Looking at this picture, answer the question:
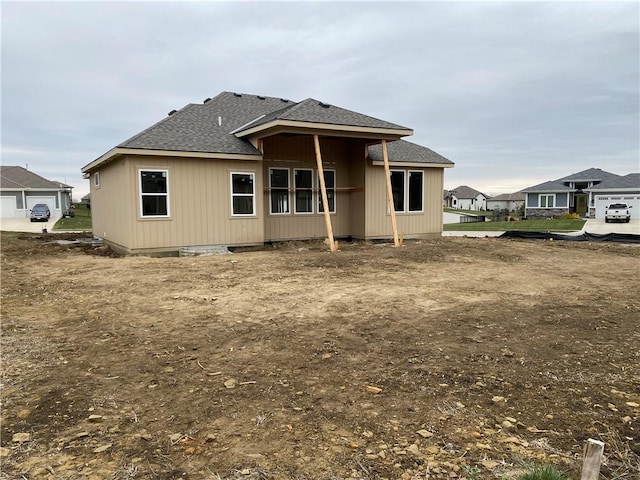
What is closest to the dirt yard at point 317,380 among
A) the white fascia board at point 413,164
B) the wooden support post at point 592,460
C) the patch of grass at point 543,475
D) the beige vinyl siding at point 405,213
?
the patch of grass at point 543,475

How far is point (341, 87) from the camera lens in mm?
22375

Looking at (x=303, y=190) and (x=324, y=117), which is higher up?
(x=324, y=117)

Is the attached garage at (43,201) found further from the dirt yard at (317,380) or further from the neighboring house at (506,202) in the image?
the neighboring house at (506,202)

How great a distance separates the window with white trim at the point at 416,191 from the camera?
15883mm

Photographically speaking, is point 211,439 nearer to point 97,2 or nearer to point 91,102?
point 97,2

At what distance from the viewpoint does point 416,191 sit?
16.0 meters

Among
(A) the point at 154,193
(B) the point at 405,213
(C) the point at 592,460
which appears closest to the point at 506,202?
(B) the point at 405,213

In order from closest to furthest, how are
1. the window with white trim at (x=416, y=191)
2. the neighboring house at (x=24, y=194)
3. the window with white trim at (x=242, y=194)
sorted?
the window with white trim at (x=242, y=194), the window with white trim at (x=416, y=191), the neighboring house at (x=24, y=194)

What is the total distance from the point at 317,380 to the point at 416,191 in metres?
13.4

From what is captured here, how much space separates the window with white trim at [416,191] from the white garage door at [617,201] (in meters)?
27.9

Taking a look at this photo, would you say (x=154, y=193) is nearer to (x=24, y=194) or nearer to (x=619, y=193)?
(x=24, y=194)

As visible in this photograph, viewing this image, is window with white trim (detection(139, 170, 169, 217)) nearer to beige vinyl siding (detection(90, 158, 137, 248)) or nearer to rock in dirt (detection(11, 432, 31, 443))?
beige vinyl siding (detection(90, 158, 137, 248))

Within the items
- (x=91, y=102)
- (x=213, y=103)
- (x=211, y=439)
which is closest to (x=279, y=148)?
(x=213, y=103)

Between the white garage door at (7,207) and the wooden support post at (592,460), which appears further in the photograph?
the white garage door at (7,207)
